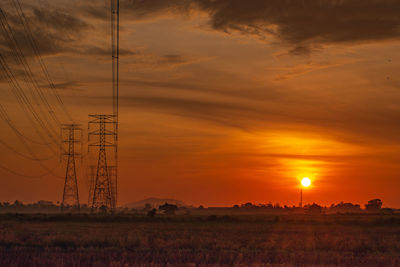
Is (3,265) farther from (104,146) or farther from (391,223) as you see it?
(391,223)

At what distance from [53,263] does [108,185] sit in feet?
266

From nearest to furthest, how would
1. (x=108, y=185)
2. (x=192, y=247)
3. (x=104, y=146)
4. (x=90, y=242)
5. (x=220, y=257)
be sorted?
(x=220, y=257), (x=192, y=247), (x=90, y=242), (x=104, y=146), (x=108, y=185)

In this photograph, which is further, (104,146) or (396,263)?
(104,146)

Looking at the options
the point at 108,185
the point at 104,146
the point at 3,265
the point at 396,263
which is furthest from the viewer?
the point at 108,185

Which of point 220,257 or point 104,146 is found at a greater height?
point 104,146

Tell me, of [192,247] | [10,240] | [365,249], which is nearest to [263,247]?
[192,247]

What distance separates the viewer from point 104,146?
9475 centimetres

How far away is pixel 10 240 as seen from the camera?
162 feet

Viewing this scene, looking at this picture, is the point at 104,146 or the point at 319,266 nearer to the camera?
the point at 319,266

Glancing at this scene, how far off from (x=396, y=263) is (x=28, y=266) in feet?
67.0

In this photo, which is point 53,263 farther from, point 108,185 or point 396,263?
point 108,185

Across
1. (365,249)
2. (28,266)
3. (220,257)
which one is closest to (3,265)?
(28,266)

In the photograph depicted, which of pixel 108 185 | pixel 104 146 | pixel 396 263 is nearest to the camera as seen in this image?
pixel 396 263

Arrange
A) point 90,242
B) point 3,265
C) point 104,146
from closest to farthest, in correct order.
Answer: point 3,265, point 90,242, point 104,146
